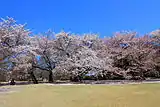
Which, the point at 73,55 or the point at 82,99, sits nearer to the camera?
the point at 82,99

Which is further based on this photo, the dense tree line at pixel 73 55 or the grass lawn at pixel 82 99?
the dense tree line at pixel 73 55

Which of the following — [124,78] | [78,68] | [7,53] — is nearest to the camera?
[7,53]

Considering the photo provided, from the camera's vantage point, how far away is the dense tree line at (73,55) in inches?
658

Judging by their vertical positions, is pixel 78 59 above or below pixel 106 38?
below

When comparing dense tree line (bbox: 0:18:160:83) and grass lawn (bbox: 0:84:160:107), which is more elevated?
dense tree line (bbox: 0:18:160:83)

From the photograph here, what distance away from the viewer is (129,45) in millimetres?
21203

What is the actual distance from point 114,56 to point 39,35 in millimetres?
7118

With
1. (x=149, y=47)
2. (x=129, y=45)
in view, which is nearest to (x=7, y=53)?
(x=129, y=45)

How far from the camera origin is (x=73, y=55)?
738 inches

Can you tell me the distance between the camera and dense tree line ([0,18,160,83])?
1670 centimetres

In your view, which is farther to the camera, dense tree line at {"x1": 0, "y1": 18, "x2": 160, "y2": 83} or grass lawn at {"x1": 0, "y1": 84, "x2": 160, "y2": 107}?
dense tree line at {"x1": 0, "y1": 18, "x2": 160, "y2": 83}

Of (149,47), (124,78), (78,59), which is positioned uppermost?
(149,47)

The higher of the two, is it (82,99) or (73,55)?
(73,55)

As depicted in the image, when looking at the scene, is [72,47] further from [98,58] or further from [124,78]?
[124,78]
